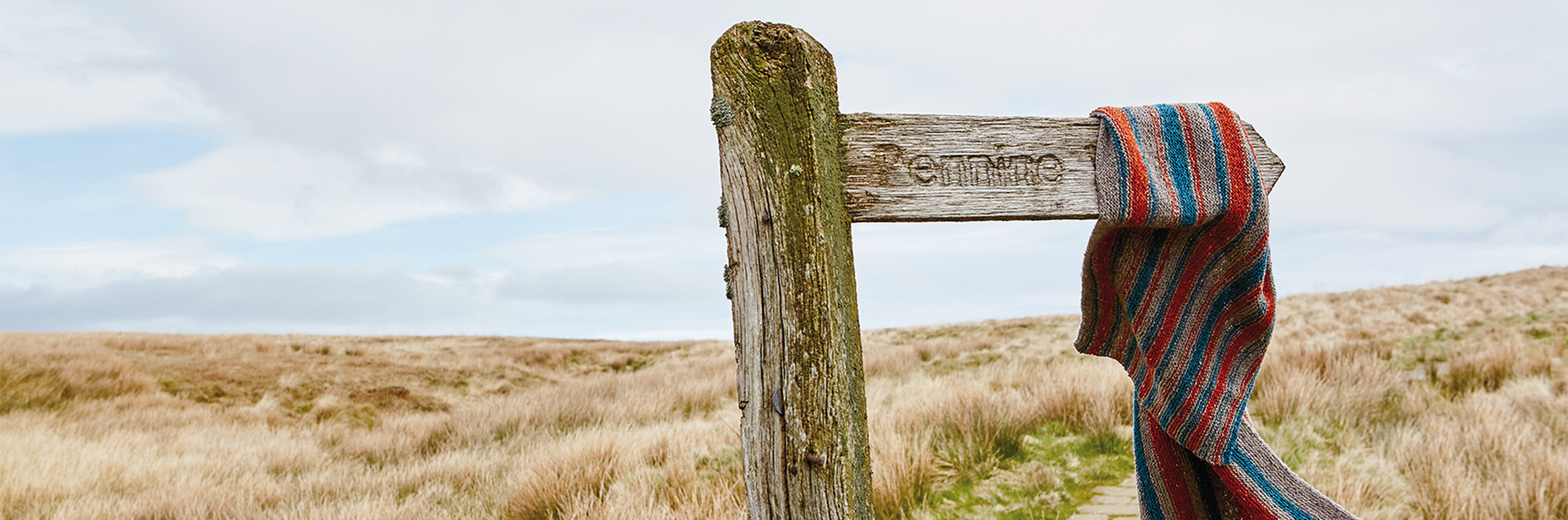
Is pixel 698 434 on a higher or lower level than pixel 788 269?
lower

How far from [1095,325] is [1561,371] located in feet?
26.3

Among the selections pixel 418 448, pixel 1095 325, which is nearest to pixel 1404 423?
pixel 1095 325

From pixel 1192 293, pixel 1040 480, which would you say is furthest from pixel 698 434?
pixel 1192 293

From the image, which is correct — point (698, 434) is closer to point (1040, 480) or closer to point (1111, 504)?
point (1040, 480)

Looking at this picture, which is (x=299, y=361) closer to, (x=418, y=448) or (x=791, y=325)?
(x=418, y=448)

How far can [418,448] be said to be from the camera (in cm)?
838

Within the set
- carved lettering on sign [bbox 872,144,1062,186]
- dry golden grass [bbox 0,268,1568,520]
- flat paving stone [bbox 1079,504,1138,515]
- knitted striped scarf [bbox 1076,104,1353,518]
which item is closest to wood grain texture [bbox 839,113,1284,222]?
carved lettering on sign [bbox 872,144,1062,186]

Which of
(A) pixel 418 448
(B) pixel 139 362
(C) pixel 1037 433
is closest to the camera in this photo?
(C) pixel 1037 433

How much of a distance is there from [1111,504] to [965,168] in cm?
312

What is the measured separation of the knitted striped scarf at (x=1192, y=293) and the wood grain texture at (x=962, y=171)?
11cm

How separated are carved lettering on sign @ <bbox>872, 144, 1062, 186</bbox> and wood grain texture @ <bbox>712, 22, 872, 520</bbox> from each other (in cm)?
15

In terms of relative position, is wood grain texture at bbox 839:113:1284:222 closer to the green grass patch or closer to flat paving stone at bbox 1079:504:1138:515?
the green grass patch

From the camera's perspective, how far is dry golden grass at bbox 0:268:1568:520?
430 centimetres

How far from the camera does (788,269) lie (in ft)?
5.90
